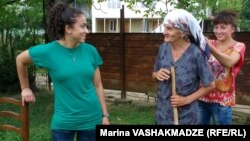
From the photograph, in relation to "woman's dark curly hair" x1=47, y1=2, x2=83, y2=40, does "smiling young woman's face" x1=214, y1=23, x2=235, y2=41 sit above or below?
below

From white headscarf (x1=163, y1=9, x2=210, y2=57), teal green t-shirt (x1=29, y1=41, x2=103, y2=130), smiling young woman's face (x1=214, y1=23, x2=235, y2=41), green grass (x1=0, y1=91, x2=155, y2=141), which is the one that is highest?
white headscarf (x1=163, y1=9, x2=210, y2=57)

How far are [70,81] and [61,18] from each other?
446mm

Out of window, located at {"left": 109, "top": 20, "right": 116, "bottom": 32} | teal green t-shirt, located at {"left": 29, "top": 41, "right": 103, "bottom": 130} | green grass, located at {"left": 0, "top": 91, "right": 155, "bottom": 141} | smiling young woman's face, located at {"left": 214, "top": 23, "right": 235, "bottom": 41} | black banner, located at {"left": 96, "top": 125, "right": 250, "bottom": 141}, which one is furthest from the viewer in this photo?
window, located at {"left": 109, "top": 20, "right": 116, "bottom": 32}

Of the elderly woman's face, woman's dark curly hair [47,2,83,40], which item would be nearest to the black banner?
the elderly woman's face

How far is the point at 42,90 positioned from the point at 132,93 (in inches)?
132

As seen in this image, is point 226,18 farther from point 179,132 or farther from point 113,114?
point 113,114

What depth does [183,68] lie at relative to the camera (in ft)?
9.14

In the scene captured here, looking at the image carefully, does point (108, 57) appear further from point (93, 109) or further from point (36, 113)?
point (93, 109)

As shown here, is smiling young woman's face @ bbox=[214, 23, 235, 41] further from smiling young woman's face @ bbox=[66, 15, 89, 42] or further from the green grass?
the green grass

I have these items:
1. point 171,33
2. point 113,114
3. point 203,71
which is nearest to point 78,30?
point 171,33

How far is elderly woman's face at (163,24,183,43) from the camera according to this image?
2788 mm

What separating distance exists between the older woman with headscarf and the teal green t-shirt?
0.50 meters

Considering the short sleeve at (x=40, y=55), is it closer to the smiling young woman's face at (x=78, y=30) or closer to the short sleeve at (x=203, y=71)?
the smiling young woman's face at (x=78, y=30)

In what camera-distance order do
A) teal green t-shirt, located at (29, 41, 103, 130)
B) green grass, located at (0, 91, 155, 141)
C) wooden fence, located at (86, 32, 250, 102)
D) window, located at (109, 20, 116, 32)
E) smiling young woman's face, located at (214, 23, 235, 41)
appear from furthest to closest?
1. window, located at (109, 20, 116, 32)
2. wooden fence, located at (86, 32, 250, 102)
3. green grass, located at (0, 91, 155, 141)
4. smiling young woman's face, located at (214, 23, 235, 41)
5. teal green t-shirt, located at (29, 41, 103, 130)
